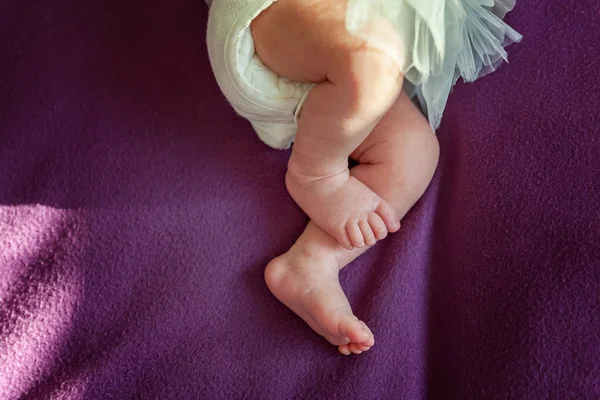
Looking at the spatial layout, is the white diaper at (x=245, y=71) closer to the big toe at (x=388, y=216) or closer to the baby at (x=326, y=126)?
the baby at (x=326, y=126)

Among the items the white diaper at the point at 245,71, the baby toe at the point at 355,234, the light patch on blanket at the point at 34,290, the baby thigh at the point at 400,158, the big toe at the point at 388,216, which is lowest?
the light patch on blanket at the point at 34,290

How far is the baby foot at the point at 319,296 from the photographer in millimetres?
755

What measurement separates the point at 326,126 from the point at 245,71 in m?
0.13

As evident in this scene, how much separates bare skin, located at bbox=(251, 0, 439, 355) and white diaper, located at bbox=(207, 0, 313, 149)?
2cm

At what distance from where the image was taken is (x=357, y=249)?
32.9 inches

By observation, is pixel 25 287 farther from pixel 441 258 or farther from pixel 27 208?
pixel 441 258

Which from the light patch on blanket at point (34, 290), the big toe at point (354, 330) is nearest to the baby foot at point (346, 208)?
the big toe at point (354, 330)

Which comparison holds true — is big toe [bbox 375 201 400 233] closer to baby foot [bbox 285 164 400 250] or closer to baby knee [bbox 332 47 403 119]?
baby foot [bbox 285 164 400 250]

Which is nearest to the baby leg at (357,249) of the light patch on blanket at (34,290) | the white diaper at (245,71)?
the white diaper at (245,71)

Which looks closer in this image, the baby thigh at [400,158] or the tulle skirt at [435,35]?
the tulle skirt at [435,35]

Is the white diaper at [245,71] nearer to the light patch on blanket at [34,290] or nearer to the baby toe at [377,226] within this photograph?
the baby toe at [377,226]

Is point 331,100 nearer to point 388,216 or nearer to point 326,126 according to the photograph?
point 326,126

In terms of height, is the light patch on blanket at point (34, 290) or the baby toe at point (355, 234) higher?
the baby toe at point (355, 234)

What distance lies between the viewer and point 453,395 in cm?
78
